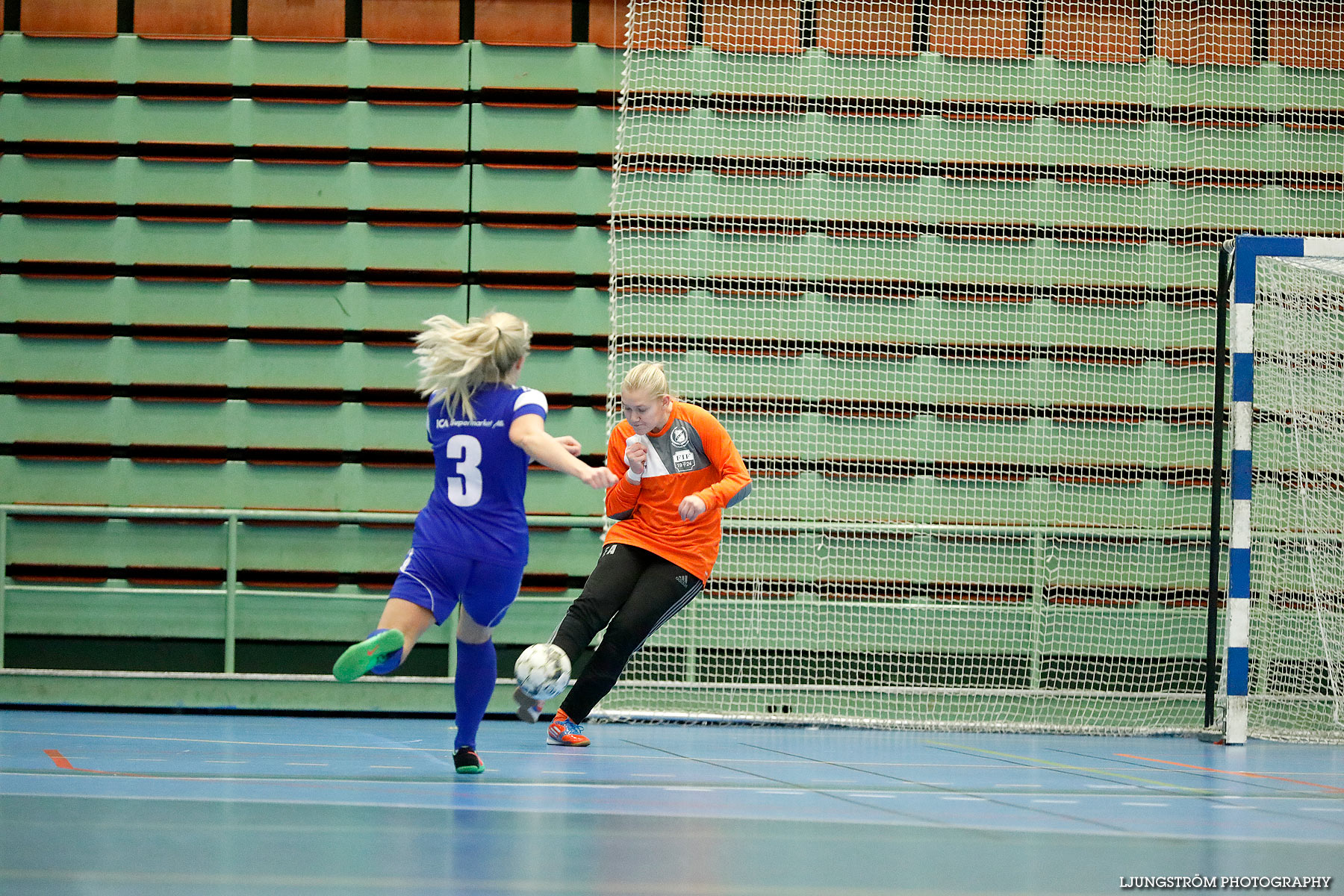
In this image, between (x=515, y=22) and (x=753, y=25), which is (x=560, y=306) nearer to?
(x=515, y=22)

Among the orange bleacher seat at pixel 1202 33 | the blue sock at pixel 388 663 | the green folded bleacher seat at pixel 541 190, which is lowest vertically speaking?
the blue sock at pixel 388 663

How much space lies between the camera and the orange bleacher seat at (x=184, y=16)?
756 centimetres

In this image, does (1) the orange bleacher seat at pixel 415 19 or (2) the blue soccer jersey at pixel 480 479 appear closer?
(2) the blue soccer jersey at pixel 480 479

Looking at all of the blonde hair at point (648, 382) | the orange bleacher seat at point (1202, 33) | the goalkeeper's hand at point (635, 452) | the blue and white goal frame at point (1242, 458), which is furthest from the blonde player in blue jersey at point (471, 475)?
the orange bleacher seat at point (1202, 33)

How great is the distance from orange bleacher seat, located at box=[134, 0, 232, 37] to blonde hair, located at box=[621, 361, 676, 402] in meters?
4.30

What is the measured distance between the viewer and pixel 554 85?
7.54 metres

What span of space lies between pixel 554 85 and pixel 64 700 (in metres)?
4.42

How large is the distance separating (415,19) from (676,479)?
403 centimetres

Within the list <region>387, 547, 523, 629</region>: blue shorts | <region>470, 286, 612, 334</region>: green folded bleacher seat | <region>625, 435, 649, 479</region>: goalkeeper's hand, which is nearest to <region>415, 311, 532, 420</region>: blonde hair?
<region>387, 547, 523, 629</region>: blue shorts

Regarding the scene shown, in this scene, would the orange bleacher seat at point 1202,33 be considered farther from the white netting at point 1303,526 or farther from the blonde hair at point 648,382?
the blonde hair at point 648,382

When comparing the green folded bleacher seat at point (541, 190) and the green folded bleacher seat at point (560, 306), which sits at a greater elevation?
the green folded bleacher seat at point (541, 190)

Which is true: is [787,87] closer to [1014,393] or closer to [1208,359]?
[1014,393]

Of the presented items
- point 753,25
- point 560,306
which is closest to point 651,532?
point 560,306

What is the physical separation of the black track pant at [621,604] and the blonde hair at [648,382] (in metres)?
0.68
